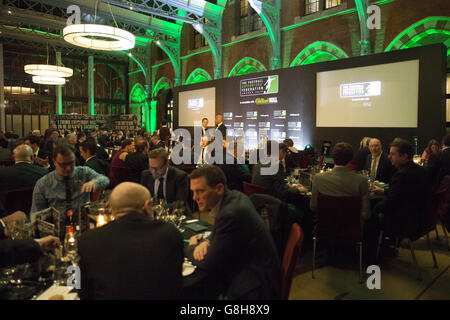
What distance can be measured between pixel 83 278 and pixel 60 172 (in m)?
1.79

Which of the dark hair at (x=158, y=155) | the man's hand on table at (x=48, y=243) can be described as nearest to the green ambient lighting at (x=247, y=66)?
the dark hair at (x=158, y=155)

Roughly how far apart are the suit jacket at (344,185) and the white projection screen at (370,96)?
496 centimetres

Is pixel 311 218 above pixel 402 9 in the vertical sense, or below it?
below

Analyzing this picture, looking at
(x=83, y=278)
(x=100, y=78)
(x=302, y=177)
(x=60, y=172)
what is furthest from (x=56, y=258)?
(x=100, y=78)

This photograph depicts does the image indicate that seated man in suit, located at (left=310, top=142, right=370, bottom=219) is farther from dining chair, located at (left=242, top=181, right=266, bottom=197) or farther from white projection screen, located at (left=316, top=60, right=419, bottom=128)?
white projection screen, located at (left=316, top=60, right=419, bottom=128)

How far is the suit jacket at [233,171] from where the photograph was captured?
491 cm

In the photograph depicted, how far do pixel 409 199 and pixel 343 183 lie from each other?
0.69 metres

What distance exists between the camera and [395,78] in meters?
7.64

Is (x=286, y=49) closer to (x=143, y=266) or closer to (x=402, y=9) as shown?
(x=402, y=9)

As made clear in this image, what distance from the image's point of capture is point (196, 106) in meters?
14.3

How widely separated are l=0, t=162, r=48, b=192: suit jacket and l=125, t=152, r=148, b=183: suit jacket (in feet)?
5.20

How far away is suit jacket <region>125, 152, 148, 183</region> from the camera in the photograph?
511 centimetres

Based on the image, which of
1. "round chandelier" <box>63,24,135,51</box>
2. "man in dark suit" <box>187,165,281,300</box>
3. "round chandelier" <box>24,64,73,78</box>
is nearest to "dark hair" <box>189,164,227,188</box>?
"man in dark suit" <box>187,165,281,300</box>

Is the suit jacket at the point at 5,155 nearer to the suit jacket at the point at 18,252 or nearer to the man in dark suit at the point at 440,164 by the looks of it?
the suit jacket at the point at 18,252
